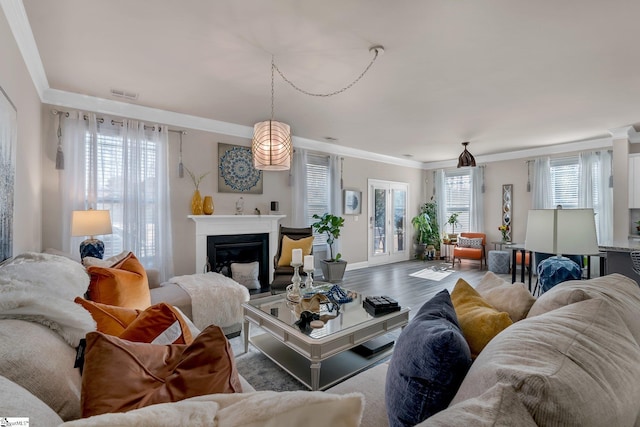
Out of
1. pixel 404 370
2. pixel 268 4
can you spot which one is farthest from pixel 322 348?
pixel 268 4

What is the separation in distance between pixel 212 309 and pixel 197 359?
80.1 inches

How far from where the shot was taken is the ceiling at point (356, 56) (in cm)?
204

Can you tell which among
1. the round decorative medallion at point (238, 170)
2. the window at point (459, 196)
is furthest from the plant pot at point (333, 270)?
the window at point (459, 196)

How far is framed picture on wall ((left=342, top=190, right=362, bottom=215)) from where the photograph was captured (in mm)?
6301

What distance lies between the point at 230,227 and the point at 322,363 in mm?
2819

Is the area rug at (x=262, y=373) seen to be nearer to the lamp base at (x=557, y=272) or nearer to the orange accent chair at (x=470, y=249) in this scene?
the lamp base at (x=557, y=272)

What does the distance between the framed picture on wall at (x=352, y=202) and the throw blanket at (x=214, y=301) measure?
143 inches

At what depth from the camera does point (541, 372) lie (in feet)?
2.00

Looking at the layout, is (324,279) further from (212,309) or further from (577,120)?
(577,120)

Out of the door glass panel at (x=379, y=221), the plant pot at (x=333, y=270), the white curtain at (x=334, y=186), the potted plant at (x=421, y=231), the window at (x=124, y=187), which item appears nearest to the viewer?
the window at (x=124, y=187)

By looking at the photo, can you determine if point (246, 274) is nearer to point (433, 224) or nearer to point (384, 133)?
point (384, 133)

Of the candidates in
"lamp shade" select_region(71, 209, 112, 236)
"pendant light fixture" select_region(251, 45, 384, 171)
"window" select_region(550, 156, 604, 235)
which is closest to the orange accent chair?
"window" select_region(550, 156, 604, 235)

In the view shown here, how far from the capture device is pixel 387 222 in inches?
286

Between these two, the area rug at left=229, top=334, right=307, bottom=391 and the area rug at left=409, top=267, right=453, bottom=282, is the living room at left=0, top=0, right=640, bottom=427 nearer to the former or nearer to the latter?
the area rug at left=229, top=334, right=307, bottom=391
